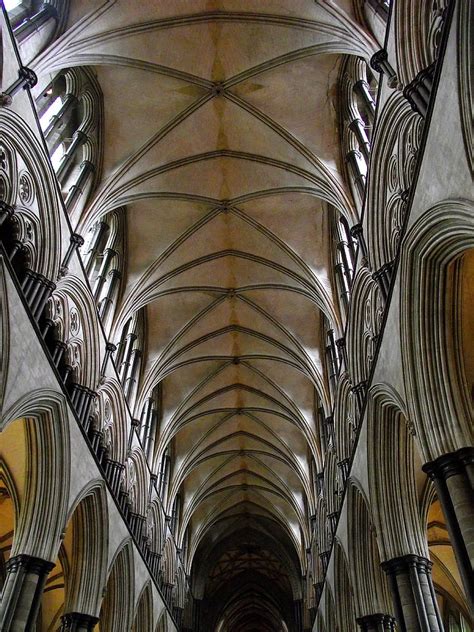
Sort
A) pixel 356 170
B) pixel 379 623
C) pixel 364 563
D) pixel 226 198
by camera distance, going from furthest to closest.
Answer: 1. pixel 226 198
2. pixel 364 563
3. pixel 356 170
4. pixel 379 623

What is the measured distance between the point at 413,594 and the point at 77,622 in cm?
619

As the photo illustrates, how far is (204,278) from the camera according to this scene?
1716cm

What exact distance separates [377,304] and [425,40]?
4366 millimetres

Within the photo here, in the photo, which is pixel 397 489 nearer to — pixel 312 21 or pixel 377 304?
pixel 377 304

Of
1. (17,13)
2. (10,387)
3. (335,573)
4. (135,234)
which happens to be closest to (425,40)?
(17,13)

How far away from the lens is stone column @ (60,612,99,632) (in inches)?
434

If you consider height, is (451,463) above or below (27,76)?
below

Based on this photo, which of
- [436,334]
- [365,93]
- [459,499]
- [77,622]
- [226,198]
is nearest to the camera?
[459,499]

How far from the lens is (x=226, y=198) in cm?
1530

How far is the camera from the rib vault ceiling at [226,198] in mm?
11742

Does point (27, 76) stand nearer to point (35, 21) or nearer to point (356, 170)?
point (35, 21)

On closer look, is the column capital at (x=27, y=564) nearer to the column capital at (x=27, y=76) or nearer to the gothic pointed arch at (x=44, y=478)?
the gothic pointed arch at (x=44, y=478)

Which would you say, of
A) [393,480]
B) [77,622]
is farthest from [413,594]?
[77,622]

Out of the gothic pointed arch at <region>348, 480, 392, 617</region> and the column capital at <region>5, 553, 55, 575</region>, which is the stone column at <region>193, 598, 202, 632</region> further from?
the column capital at <region>5, 553, 55, 575</region>
